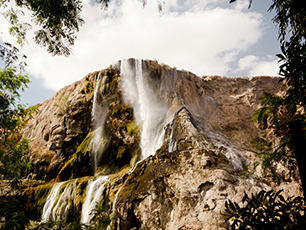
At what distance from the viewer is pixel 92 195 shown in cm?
932

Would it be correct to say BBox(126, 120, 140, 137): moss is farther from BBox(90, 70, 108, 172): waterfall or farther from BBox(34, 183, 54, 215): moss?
BBox(34, 183, 54, 215): moss

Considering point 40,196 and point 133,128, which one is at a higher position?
point 133,128

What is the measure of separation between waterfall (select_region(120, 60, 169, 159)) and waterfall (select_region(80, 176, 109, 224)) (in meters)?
3.17

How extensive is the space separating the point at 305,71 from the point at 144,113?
12.6 m

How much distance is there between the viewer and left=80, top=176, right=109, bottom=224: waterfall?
28.4 ft

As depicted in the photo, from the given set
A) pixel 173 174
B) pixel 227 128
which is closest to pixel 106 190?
pixel 173 174

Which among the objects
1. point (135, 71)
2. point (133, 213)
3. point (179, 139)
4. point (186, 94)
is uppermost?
point (135, 71)

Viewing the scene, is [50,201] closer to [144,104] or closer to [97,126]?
[97,126]

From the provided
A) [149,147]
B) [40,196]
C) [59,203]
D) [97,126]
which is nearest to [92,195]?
[59,203]

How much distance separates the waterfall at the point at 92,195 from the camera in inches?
341

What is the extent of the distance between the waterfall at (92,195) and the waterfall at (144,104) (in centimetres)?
317

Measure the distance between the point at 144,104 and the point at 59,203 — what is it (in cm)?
817

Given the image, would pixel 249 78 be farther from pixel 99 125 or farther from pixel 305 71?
pixel 305 71

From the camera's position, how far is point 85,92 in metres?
17.6
